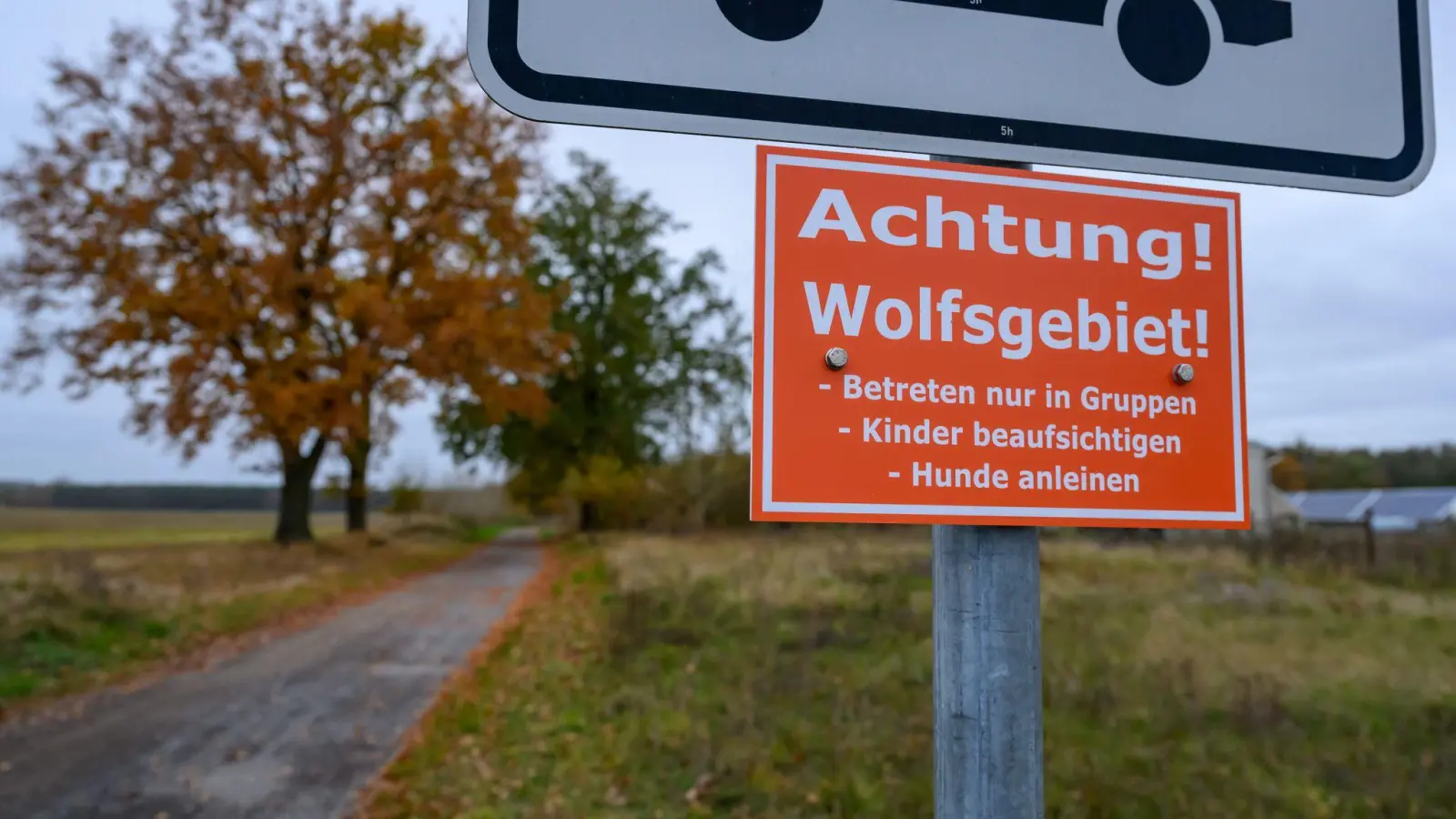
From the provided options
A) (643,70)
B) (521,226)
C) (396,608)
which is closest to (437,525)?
(521,226)

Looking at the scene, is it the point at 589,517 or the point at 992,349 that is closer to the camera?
the point at 992,349

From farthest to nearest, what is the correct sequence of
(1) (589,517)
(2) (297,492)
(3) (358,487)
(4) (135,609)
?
(1) (589,517), (3) (358,487), (2) (297,492), (4) (135,609)

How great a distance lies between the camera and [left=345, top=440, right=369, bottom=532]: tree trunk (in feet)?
78.8

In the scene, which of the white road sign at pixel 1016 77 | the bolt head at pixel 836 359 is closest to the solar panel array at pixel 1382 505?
the white road sign at pixel 1016 77

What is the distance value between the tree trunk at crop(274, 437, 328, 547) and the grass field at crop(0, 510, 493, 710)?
712 mm

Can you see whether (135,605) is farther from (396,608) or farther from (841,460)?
(841,460)

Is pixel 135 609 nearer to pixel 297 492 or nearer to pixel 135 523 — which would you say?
pixel 297 492

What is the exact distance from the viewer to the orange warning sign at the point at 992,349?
1312 millimetres

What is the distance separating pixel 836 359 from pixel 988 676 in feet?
1.51

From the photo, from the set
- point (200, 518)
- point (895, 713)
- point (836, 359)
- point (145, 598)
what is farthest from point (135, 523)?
point (836, 359)

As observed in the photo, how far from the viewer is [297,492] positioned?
76.1 ft

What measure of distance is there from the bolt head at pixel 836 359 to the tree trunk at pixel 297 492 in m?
23.2

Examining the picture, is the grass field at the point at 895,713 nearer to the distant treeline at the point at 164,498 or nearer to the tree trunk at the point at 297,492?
the tree trunk at the point at 297,492

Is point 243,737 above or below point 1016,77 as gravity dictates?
below
